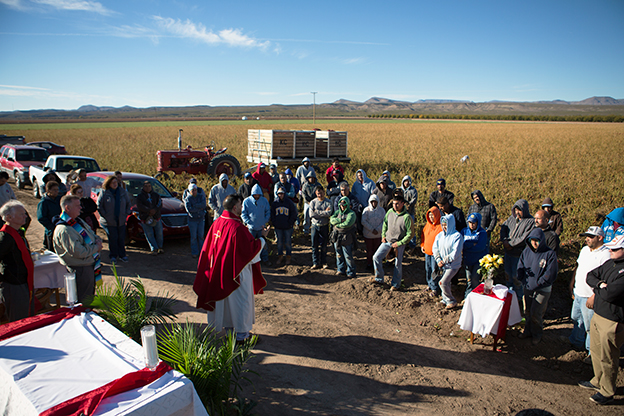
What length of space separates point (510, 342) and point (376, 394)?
2.68m

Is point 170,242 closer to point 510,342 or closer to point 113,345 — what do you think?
point 113,345

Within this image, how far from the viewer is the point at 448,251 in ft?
20.6

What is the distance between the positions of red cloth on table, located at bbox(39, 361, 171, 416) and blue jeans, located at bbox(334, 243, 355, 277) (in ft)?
17.6

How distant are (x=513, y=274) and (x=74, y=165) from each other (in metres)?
14.7

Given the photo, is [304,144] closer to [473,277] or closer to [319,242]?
[319,242]

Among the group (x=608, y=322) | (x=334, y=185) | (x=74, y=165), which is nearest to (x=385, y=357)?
(x=608, y=322)

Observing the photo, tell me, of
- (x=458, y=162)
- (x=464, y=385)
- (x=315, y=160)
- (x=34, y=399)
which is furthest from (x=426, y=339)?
(x=458, y=162)

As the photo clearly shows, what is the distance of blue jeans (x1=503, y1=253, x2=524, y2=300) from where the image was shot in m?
6.55

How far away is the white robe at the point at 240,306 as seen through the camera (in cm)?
490

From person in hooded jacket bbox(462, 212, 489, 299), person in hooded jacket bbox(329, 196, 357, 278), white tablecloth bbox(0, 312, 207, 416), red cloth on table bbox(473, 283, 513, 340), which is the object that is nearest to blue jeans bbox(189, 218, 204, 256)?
person in hooded jacket bbox(329, 196, 357, 278)

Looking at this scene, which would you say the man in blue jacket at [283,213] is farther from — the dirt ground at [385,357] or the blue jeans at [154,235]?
the blue jeans at [154,235]

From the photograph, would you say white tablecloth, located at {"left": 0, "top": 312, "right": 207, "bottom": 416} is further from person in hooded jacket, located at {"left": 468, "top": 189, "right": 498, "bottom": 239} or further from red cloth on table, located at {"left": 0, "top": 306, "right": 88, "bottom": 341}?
person in hooded jacket, located at {"left": 468, "top": 189, "right": 498, "bottom": 239}

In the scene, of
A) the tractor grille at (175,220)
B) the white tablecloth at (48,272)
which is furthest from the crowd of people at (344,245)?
the white tablecloth at (48,272)

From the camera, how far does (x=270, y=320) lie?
6.02 metres
